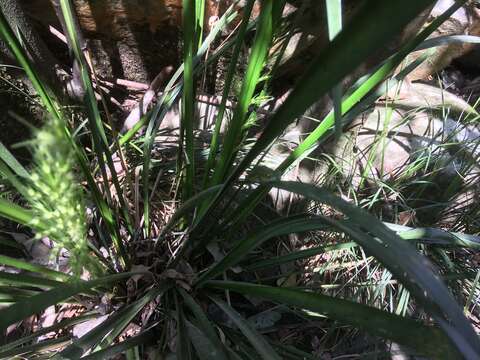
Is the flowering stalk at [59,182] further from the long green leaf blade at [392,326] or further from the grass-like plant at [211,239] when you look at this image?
the long green leaf blade at [392,326]

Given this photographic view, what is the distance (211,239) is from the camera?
892 mm

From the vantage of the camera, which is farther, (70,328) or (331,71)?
(70,328)

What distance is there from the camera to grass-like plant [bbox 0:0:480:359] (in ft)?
1.18

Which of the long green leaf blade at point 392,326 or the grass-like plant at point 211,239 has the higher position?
the grass-like plant at point 211,239

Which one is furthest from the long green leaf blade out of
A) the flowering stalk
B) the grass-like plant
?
the flowering stalk

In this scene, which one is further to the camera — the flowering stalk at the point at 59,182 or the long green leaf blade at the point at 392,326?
the long green leaf blade at the point at 392,326

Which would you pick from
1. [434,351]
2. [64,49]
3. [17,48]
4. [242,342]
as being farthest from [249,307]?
[64,49]

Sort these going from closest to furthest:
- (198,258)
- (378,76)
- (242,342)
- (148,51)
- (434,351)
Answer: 1. (434,351)
2. (378,76)
3. (242,342)
4. (198,258)
5. (148,51)

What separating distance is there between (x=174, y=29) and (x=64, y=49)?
13.9 inches

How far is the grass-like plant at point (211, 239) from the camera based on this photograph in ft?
1.18

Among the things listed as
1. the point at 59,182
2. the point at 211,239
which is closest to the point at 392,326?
the point at 59,182

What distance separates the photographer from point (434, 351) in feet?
1.48

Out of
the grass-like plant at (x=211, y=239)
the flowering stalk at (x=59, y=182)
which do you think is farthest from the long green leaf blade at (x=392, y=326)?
the flowering stalk at (x=59, y=182)

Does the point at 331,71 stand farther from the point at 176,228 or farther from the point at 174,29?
the point at 174,29
